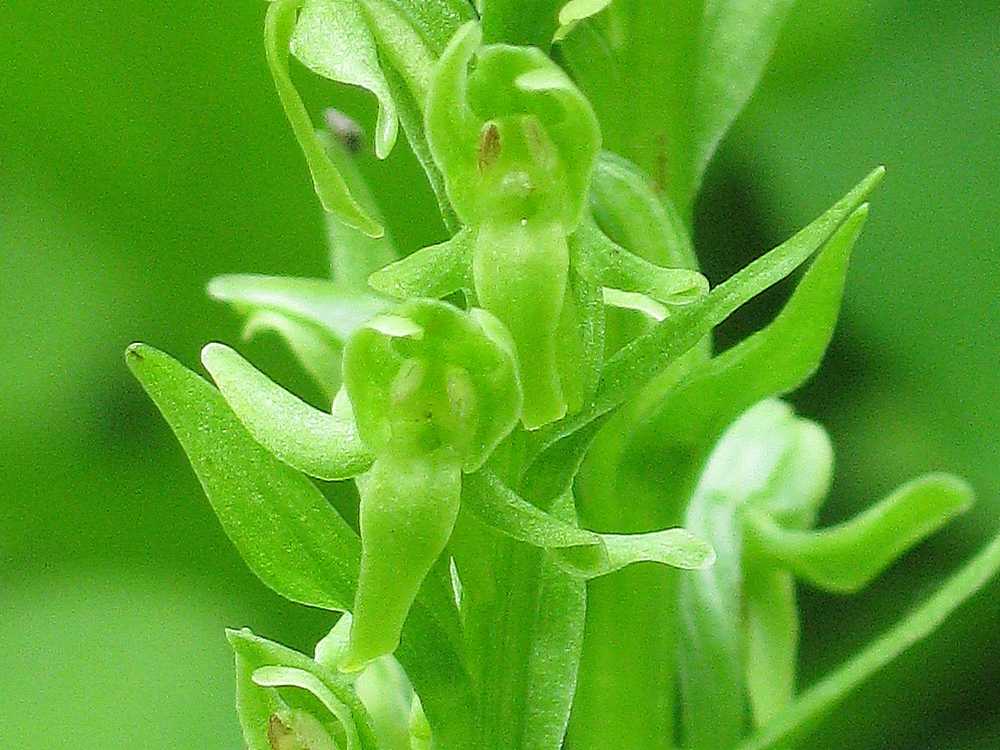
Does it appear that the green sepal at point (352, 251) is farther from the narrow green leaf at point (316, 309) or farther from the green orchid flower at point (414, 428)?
the green orchid flower at point (414, 428)

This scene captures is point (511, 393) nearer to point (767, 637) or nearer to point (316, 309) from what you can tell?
point (316, 309)

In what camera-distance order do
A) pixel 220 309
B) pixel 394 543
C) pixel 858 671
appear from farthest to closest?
1. pixel 220 309
2. pixel 858 671
3. pixel 394 543

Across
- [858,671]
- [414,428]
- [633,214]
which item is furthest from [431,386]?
[858,671]

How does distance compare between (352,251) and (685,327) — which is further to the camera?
(352,251)

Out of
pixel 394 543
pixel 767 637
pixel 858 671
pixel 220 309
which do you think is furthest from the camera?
pixel 220 309

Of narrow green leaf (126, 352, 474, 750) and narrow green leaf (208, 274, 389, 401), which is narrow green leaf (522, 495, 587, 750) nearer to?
narrow green leaf (126, 352, 474, 750)

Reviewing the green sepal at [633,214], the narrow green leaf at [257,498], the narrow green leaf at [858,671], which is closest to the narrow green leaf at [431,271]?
the narrow green leaf at [257,498]

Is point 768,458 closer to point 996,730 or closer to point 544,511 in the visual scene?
point 544,511

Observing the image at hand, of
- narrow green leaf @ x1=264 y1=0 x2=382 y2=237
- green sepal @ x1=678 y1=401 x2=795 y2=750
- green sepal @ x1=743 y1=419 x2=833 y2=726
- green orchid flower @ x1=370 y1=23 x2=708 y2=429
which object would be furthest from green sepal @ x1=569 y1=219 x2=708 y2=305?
green sepal @ x1=743 y1=419 x2=833 y2=726

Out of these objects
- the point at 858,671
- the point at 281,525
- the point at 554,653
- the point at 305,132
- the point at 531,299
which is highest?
the point at 305,132
